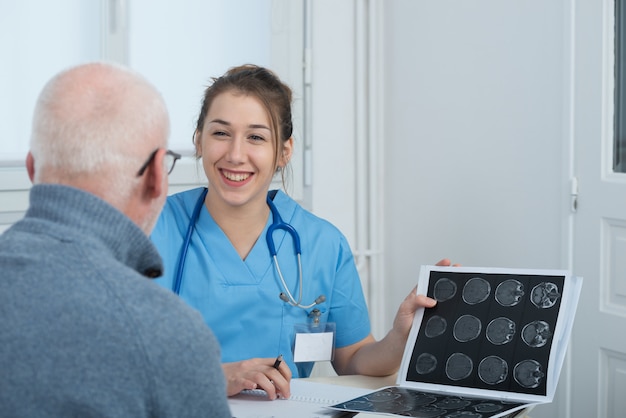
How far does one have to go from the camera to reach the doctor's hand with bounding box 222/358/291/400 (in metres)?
1.62

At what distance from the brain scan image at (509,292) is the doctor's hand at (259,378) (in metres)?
0.42

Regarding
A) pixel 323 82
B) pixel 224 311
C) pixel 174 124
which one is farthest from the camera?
pixel 323 82

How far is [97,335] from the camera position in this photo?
0.92 m

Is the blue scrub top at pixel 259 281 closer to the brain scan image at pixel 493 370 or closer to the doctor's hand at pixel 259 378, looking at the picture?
the doctor's hand at pixel 259 378

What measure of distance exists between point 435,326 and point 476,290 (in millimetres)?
104

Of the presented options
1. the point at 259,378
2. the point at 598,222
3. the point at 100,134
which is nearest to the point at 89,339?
the point at 100,134

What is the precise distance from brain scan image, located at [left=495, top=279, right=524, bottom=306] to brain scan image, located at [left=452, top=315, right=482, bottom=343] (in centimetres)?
6

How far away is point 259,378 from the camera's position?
1628 millimetres

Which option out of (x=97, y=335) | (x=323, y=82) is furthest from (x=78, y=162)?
(x=323, y=82)

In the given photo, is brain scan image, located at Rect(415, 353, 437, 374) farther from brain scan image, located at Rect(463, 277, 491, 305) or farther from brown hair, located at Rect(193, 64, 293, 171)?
brown hair, located at Rect(193, 64, 293, 171)

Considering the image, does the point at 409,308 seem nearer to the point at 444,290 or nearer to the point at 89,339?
the point at 444,290

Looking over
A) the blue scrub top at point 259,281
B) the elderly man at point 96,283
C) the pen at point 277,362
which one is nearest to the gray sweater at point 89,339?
the elderly man at point 96,283

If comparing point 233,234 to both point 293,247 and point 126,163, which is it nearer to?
point 293,247

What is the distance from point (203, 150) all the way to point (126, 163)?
0.96 m
